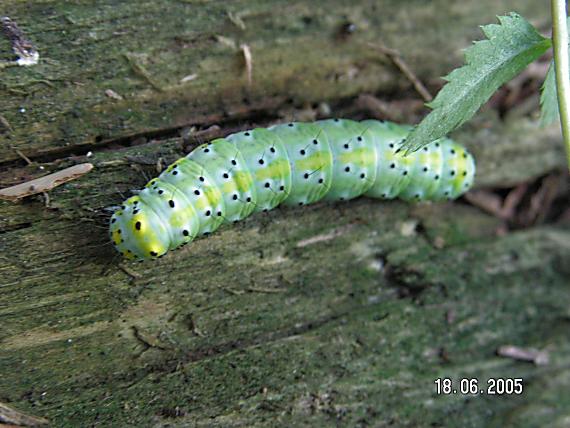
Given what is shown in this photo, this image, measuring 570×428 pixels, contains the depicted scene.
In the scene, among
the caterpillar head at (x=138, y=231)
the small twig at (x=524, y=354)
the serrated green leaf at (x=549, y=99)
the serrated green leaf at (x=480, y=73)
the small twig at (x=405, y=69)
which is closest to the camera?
the serrated green leaf at (x=480, y=73)

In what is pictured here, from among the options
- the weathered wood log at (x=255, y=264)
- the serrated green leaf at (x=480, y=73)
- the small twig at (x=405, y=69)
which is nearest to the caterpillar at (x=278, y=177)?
the weathered wood log at (x=255, y=264)

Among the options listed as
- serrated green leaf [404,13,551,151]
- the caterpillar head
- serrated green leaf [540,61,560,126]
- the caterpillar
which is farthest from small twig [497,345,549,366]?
the caterpillar head

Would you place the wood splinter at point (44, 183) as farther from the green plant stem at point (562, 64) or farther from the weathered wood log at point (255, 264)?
the green plant stem at point (562, 64)

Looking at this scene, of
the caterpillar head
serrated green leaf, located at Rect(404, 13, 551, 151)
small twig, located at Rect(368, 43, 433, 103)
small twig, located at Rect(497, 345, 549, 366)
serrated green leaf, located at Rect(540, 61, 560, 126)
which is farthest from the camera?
small twig, located at Rect(368, 43, 433, 103)

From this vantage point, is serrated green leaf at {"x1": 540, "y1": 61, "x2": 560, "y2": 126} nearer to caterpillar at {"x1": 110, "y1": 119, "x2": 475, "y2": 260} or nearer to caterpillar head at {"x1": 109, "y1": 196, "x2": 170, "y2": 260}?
caterpillar at {"x1": 110, "y1": 119, "x2": 475, "y2": 260}

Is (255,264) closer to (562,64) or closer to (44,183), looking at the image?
(44,183)

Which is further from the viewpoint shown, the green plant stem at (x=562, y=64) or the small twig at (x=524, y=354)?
the small twig at (x=524, y=354)

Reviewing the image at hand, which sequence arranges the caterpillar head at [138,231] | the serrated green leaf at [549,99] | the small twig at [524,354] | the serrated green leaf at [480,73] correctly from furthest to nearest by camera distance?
the small twig at [524,354], the serrated green leaf at [549,99], the caterpillar head at [138,231], the serrated green leaf at [480,73]
